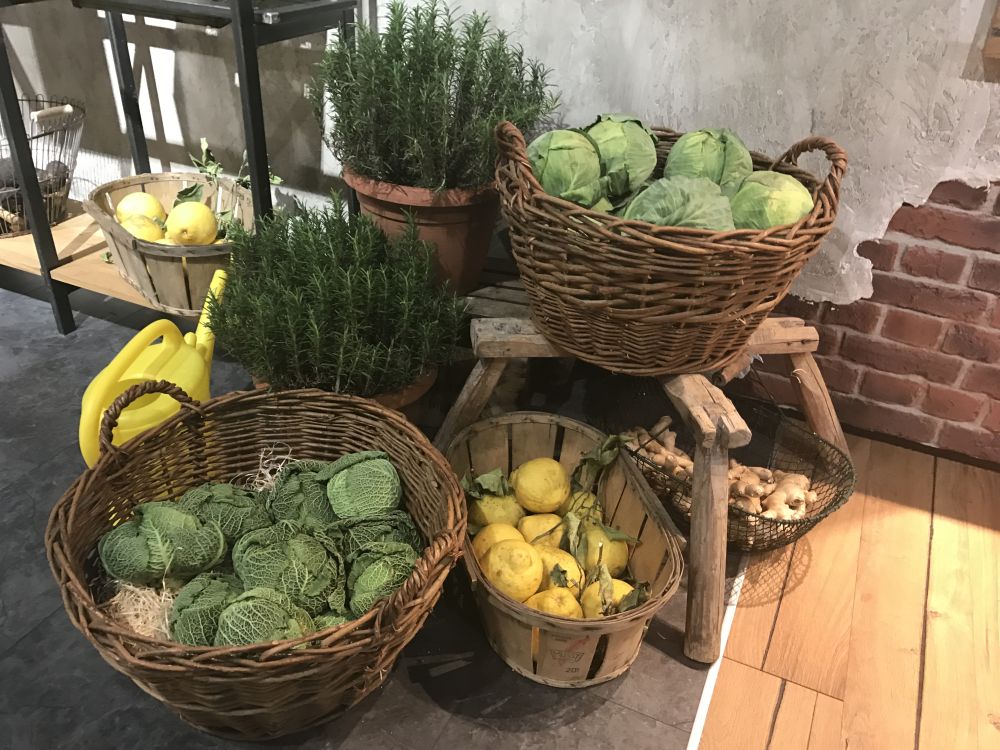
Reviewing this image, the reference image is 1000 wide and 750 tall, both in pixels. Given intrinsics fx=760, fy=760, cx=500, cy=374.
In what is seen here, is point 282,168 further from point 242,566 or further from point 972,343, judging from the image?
point 972,343

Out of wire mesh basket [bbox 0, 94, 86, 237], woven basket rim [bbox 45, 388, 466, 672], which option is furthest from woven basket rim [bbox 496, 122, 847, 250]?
wire mesh basket [bbox 0, 94, 86, 237]

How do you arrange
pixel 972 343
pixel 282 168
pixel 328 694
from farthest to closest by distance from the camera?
pixel 282 168 → pixel 972 343 → pixel 328 694

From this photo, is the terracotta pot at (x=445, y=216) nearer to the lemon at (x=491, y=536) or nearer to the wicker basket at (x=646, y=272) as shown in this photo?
the wicker basket at (x=646, y=272)

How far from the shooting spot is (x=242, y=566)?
1.21m

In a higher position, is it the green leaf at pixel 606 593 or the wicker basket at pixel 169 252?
the wicker basket at pixel 169 252

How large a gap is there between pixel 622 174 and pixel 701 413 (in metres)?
0.41

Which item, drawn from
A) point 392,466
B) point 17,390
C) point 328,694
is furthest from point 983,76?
point 17,390

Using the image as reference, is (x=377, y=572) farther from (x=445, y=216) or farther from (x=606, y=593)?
(x=445, y=216)

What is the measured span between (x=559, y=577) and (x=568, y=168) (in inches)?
27.0

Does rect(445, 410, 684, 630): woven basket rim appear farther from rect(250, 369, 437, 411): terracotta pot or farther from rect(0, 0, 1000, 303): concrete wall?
rect(0, 0, 1000, 303): concrete wall

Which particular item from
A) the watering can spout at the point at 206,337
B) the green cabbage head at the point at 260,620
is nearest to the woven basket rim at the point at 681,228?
the green cabbage head at the point at 260,620

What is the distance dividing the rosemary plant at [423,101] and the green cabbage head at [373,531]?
67 centimetres

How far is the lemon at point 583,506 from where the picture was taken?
1482 millimetres

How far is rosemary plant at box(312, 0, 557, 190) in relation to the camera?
4.97ft
